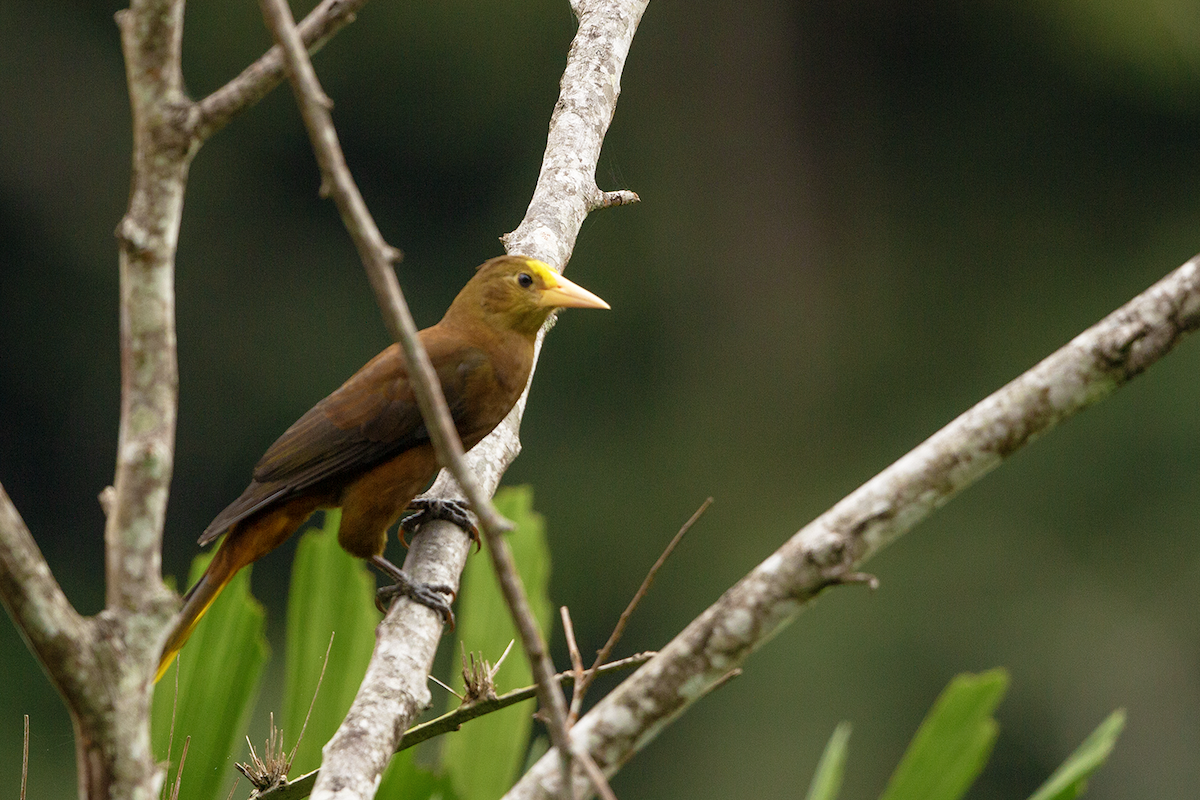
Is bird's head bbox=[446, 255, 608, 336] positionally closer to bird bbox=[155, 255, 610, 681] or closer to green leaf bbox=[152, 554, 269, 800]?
bird bbox=[155, 255, 610, 681]

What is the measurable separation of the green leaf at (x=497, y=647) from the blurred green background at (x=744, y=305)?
4.33 meters

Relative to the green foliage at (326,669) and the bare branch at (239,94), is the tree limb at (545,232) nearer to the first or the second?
the green foliage at (326,669)

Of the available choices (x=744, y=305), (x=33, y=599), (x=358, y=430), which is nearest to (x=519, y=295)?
(x=358, y=430)

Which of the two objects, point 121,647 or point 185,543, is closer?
point 121,647

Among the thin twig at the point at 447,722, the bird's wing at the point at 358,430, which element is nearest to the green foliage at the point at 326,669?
the bird's wing at the point at 358,430

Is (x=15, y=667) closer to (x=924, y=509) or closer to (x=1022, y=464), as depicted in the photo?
A: (x=1022, y=464)

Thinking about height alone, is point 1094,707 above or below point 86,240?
below

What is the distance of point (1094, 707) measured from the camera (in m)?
6.35

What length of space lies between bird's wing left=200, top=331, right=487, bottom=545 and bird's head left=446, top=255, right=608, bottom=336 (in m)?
0.11

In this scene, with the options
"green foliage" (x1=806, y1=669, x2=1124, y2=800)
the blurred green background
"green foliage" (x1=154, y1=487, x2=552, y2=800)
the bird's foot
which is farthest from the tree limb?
the blurred green background

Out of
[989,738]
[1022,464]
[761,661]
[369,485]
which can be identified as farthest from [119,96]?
[989,738]

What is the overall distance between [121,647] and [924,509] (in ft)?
2.01

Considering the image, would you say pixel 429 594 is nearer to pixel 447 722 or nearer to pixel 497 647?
pixel 447 722

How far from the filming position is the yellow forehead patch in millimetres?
2053
